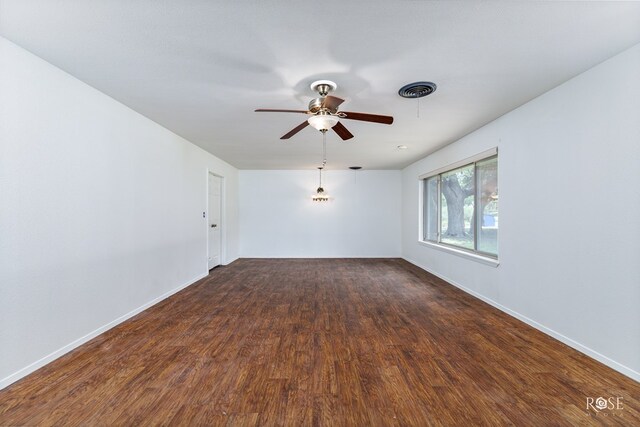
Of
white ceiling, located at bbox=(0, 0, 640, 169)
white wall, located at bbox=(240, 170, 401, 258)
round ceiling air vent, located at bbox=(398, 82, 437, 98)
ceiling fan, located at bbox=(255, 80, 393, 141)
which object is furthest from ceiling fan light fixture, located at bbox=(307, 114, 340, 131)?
white wall, located at bbox=(240, 170, 401, 258)

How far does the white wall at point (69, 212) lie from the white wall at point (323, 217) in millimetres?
3551

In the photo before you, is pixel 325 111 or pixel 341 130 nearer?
pixel 325 111

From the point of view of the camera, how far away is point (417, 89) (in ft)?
8.41

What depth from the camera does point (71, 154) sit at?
2420mm

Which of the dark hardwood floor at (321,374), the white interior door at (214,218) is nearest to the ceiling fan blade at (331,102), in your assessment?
the dark hardwood floor at (321,374)

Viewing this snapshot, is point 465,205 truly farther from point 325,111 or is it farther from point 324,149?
point 325,111

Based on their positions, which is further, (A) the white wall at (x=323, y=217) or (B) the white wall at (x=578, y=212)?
(A) the white wall at (x=323, y=217)

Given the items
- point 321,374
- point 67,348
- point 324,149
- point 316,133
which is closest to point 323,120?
point 316,133

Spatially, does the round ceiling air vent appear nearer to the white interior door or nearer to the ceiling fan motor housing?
the ceiling fan motor housing

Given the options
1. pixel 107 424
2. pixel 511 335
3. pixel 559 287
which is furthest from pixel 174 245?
pixel 559 287

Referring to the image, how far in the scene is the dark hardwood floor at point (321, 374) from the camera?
1.65 metres

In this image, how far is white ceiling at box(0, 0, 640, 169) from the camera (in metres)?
1.64

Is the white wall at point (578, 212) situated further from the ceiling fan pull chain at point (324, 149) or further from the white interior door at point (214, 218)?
the white interior door at point (214, 218)

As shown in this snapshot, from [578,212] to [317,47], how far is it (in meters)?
2.67
